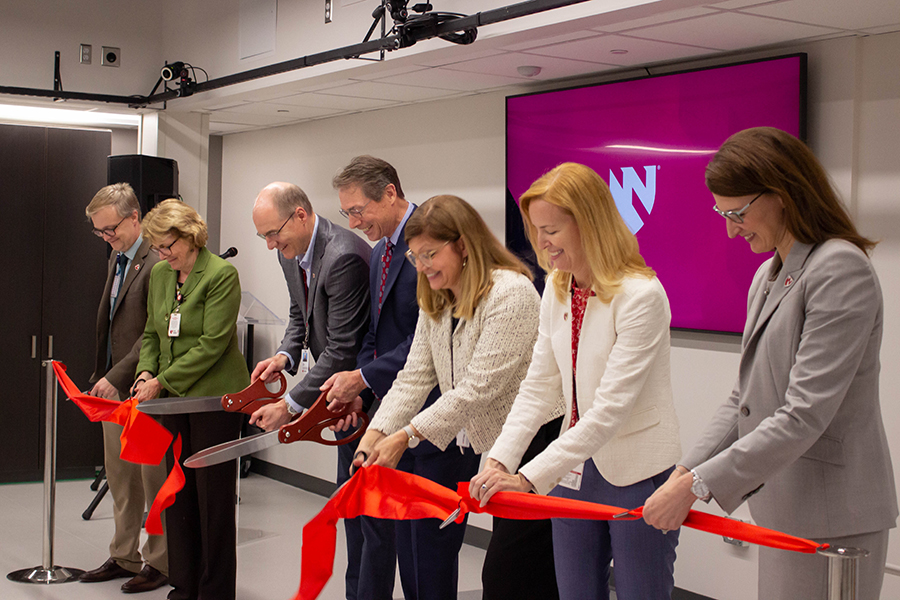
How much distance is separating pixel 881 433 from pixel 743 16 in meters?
1.97

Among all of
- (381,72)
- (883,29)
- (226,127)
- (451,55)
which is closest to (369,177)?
(451,55)

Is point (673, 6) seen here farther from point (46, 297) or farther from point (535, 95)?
point (46, 297)

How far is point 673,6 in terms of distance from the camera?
10.2ft

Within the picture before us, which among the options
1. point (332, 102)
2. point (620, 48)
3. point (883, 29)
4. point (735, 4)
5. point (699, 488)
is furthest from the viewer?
point (332, 102)

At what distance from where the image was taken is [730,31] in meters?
3.49

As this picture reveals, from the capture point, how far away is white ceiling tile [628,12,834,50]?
332 centimetres

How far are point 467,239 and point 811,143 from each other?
182 centimetres

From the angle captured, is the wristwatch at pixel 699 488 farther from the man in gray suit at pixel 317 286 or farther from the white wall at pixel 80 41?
the white wall at pixel 80 41

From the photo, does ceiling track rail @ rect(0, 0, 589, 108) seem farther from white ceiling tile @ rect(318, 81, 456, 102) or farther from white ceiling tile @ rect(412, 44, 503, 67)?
white ceiling tile @ rect(318, 81, 456, 102)

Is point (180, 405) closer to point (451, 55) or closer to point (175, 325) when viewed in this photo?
point (175, 325)

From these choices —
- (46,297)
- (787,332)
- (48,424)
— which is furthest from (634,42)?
(46,297)

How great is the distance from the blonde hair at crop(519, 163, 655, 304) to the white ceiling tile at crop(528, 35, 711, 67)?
167 cm

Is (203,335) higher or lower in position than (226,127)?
lower

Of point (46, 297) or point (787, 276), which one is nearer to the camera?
point (787, 276)
